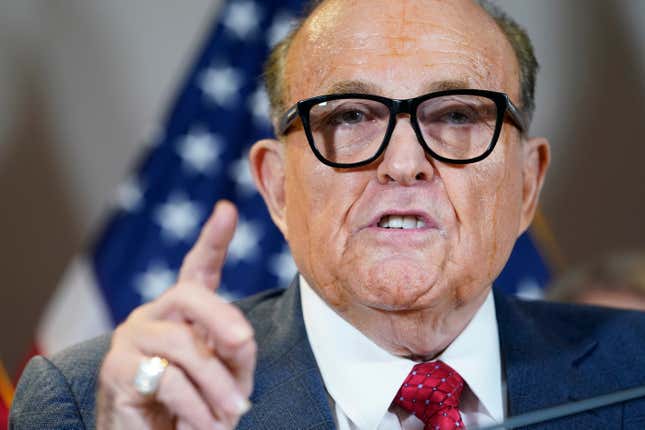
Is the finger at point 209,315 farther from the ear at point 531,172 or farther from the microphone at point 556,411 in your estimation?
the ear at point 531,172

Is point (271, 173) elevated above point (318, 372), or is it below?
above

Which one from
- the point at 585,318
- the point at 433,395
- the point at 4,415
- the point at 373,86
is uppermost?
the point at 373,86

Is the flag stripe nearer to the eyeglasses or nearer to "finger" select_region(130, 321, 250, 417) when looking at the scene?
the eyeglasses

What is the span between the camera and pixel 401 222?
150cm

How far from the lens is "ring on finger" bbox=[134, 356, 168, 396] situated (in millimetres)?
1163

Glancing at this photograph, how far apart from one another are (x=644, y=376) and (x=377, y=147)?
669mm

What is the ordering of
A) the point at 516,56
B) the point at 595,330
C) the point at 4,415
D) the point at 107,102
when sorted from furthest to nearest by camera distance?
the point at 107,102, the point at 4,415, the point at 595,330, the point at 516,56

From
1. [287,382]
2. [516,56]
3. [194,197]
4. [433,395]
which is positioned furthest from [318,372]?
[194,197]

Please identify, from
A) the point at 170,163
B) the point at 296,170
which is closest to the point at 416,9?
the point at 296,170

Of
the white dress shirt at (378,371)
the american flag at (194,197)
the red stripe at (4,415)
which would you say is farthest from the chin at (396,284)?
the red stripe at (4,415)

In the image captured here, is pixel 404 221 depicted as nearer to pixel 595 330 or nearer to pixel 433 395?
pixel 433 395

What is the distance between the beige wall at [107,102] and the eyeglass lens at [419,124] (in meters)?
1.62

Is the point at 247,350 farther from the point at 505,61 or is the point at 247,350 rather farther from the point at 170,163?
the point at 170,163

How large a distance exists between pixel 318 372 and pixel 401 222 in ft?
0.95
